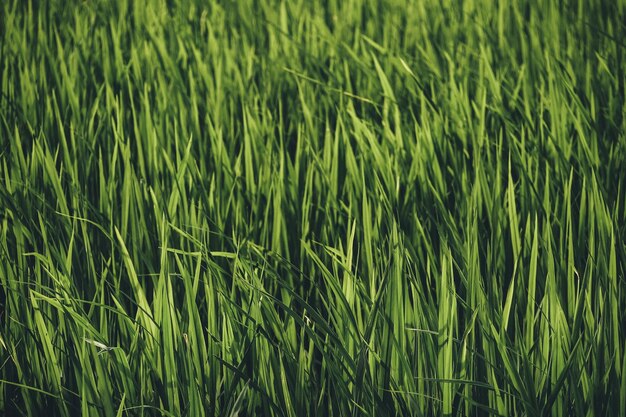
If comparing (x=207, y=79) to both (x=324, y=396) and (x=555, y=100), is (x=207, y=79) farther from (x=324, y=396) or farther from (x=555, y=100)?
(x=324, y=396)

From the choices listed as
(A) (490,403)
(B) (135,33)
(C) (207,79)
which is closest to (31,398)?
(A) (490,403)

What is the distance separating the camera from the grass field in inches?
34.3

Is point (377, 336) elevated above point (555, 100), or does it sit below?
below

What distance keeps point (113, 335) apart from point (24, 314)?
0.13 metres

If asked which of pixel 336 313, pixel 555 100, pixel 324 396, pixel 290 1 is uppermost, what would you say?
pixel 290 1

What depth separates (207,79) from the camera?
5.74ft

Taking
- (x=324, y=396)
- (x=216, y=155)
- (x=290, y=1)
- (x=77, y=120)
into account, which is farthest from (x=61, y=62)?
(x=324, y=396)

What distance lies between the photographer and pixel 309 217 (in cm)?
132

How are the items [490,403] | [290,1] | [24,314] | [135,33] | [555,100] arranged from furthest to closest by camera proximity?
1. [290,1]
2. [135,33]
3. [555,100]
4. [24,314]
5. [490,403]

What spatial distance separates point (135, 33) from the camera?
2.13m

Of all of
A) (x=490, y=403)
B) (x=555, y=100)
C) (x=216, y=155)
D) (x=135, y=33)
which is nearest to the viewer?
(x=490, y=403)

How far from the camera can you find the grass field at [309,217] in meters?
0.87

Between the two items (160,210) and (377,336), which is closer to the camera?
(377,336)

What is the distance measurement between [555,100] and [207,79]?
835 mm
